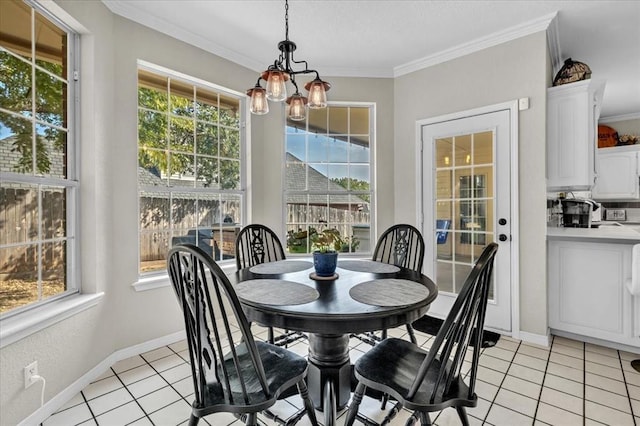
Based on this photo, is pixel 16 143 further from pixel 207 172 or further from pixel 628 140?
pixel 628 140

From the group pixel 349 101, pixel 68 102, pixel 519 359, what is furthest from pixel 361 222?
pixel 68 102

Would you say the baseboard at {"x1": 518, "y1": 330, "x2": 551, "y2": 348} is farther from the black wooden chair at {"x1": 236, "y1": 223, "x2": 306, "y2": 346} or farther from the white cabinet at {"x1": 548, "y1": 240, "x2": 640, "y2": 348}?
the black wooden chair at {"x1": 236, "y1": 223, "x2": 306, "y2": 346}

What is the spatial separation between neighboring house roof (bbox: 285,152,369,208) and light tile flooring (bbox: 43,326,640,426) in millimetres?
1613

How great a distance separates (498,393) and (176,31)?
3.66m

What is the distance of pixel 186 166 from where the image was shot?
292 cm

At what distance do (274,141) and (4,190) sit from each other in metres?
2.29

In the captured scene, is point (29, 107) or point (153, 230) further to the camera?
point (153, 230)

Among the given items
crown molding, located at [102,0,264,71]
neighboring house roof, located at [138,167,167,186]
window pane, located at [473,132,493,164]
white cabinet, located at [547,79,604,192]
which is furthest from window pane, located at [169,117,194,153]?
white cabinet, located at [547,79,604,192]

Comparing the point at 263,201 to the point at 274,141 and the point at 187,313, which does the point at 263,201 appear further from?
the point at 187,313

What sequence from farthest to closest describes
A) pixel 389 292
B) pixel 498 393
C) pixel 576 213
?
pixel 576 213 < pixel 498 393 < pixel 389 292

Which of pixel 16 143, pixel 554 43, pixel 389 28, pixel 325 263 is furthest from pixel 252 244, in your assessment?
pixel 554 43

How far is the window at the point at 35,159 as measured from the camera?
1.69 m

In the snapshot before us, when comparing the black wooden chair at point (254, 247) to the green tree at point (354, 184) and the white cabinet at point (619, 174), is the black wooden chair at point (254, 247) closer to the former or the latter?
the green tree at point (354, 184)

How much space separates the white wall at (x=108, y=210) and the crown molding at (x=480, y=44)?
6.88ft
